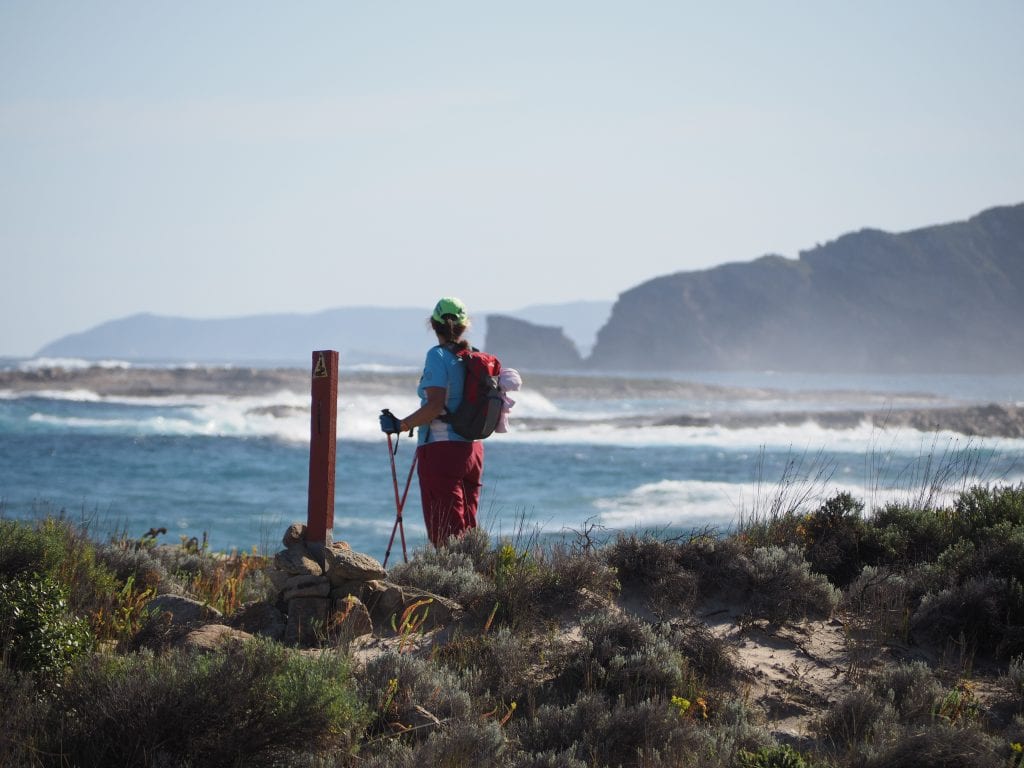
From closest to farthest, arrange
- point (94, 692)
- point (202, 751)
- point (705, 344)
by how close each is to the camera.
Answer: point (202, 751)
point (94, 692)
point (705, 344)

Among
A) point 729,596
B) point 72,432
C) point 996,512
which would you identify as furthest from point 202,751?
point 72,432

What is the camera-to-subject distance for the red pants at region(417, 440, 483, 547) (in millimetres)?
6805

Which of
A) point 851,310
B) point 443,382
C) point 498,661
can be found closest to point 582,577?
point 498,661

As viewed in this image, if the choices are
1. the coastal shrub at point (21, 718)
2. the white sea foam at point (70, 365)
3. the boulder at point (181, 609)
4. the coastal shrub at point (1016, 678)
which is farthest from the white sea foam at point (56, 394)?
the coastal shrub at point (1016, 678)

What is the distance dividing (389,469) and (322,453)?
2032 cm

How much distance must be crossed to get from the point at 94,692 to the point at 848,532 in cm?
482

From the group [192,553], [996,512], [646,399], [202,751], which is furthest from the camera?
[646,399]

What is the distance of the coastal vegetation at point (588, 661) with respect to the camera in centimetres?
438

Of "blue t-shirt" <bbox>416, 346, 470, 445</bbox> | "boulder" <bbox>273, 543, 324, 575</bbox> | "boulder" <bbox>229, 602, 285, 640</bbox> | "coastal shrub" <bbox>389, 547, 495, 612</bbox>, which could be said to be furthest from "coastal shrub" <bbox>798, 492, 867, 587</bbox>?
"boulder" <bbox>229, 602, 285, 640</bbox>

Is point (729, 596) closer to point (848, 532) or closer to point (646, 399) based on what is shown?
point (848, 532)

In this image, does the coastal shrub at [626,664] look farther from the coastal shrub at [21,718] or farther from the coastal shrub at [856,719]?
the coastal shrub at [21,718]

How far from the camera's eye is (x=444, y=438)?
6801 mm

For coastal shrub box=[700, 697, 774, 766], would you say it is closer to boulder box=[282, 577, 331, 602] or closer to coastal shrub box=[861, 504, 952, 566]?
boulder box=[282, 577, 331, 602]

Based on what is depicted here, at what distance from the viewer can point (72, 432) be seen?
1396 inches
